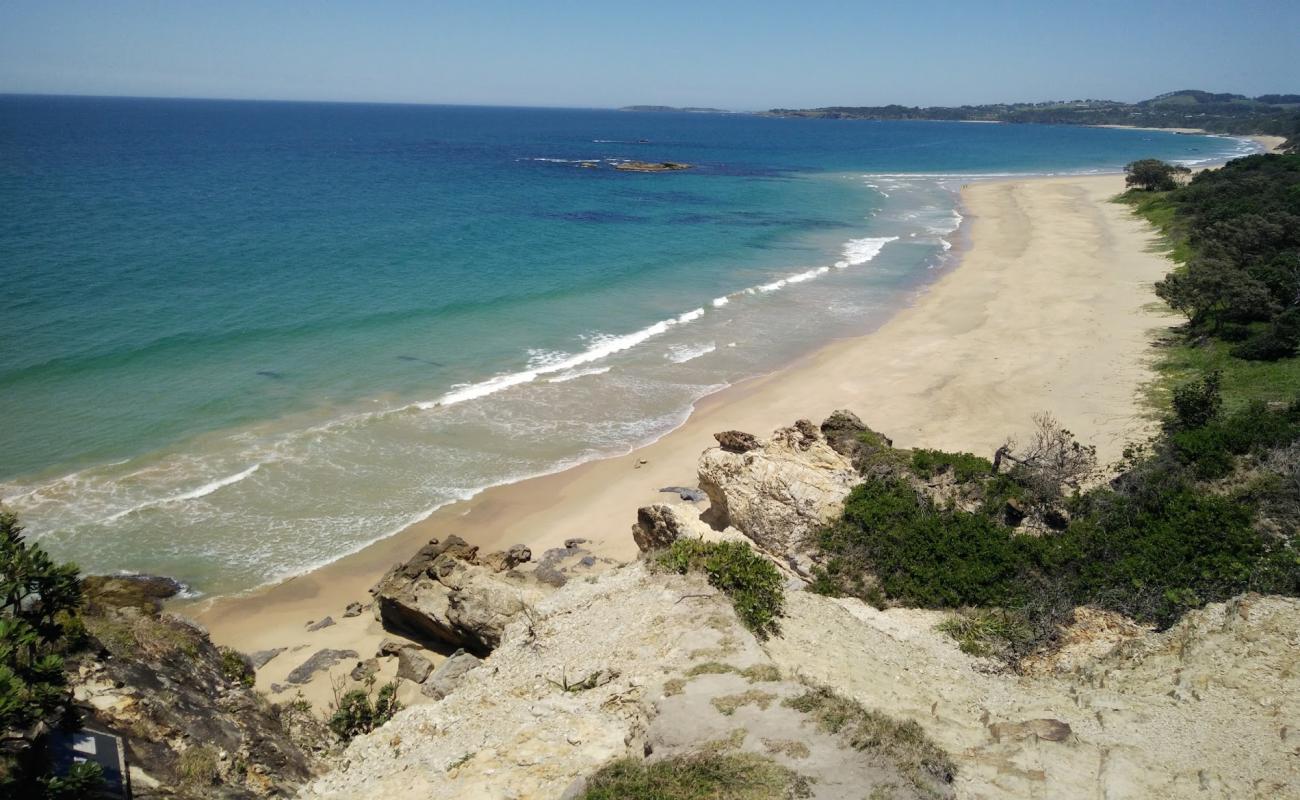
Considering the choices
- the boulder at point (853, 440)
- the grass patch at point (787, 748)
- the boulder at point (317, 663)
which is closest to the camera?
the grass patch at point (787, 748)

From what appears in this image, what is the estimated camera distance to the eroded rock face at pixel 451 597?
13.9 metres

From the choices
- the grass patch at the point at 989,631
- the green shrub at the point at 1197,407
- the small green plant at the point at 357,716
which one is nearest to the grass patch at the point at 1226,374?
the green shrub at the point at 1197,407

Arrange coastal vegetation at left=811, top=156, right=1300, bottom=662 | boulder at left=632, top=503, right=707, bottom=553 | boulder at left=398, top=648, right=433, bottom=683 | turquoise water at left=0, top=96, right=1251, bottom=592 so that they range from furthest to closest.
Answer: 1. turquoise water at left=0, top=96, right=1251, bottom=592
2. boulder at left=632, top=503, right=707, bottom=553
3. boulder at left=398, top=648, right=433, bottom=683
4. coastal vegetation at left=811, top=156, right=1300, bottom=662

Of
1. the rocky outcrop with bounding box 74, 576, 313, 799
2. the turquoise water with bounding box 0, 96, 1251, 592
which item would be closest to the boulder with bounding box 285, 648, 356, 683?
the rocky outcrop with bounding box 74, 576, 313, 799

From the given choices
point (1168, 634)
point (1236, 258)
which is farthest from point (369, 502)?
point (1236, 258)

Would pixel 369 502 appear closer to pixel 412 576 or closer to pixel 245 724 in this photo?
pixel 412 576

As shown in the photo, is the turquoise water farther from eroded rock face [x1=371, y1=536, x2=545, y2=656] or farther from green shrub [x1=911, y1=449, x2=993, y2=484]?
green shrub [x1=911, y1=449, x2=993, y2=484]

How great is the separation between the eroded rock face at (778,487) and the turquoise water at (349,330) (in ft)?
24.0

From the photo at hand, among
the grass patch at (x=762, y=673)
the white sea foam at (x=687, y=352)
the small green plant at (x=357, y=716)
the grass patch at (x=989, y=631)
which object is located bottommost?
the small green plant at (x=357, y=716)

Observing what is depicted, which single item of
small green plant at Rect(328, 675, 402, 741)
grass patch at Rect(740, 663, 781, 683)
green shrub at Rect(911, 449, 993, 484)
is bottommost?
small green plant at Rect(328, 675, 402, 741)

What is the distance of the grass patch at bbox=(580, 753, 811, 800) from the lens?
23.3ft

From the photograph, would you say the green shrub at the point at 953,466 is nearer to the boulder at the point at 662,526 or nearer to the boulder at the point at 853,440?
the boulder at the point at 853,440

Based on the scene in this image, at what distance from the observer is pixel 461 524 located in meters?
19.2

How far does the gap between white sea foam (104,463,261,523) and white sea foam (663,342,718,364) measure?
15.7m
